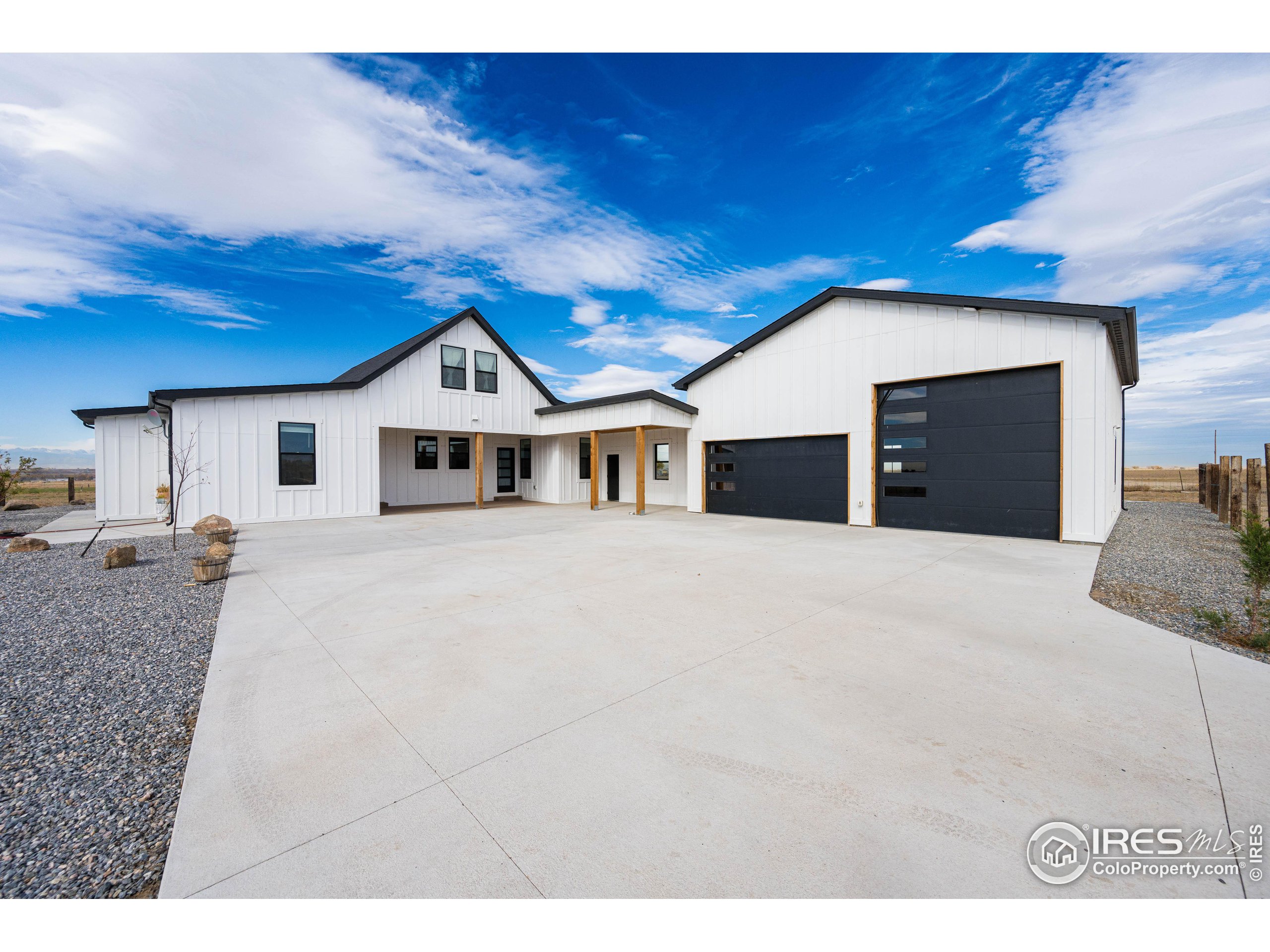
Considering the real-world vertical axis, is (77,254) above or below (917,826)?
above

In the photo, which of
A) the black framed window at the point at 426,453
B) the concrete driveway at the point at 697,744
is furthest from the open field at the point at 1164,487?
the black framed window at the point at 426,453

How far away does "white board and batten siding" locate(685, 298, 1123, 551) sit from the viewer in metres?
9.08

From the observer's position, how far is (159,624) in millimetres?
4723

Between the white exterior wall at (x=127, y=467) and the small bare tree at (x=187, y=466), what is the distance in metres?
2.52

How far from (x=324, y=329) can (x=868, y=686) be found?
29.0 meters

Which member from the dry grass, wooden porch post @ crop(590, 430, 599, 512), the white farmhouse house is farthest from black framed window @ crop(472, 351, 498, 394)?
the dry grass

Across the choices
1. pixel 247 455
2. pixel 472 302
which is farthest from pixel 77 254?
pixel 472 302

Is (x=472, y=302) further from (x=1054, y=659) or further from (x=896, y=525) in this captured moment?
(x=1054, y=659)

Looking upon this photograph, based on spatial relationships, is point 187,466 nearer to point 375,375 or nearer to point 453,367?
point 375,375

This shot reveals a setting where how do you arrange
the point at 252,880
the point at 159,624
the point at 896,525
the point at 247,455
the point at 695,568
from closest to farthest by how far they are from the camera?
1. the point at 252,880
2. the point at 159,624
3. the point at 695,568
4. the point at 896,525
5. the point at 247,455

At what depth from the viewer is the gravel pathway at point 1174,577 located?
4.78 m

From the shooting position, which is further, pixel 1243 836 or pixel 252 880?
pixel 1243 836

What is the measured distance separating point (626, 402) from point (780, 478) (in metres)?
5.38

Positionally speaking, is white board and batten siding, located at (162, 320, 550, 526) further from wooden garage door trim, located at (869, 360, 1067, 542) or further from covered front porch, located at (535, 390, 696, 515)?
wooden garage door trim, located at (869, 360, 1067, 542)
